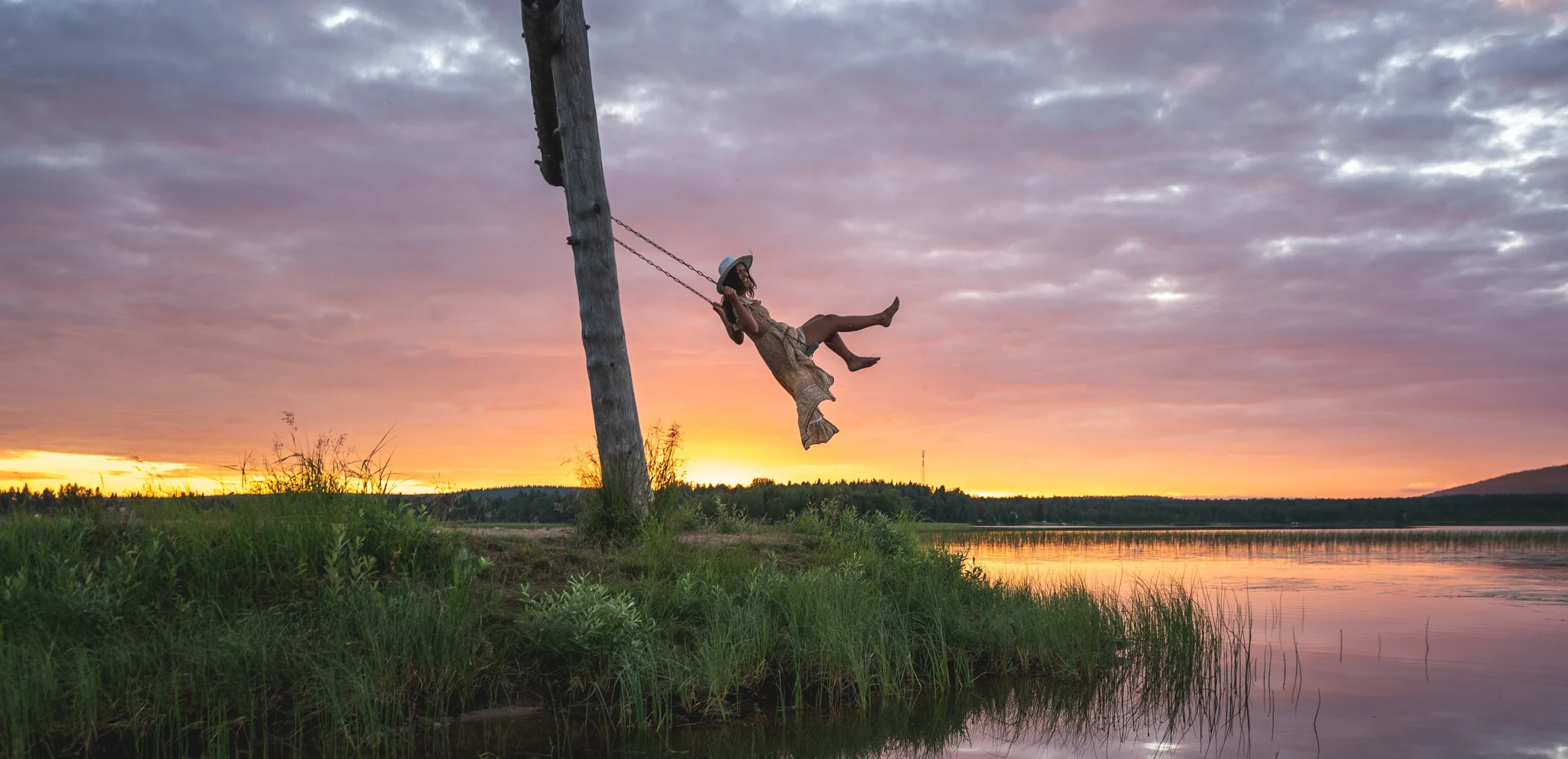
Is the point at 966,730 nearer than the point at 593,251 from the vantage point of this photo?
Yes

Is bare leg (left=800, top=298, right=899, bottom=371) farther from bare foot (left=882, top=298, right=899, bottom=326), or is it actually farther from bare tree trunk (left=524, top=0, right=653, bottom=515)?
bare tree trunk (left=524, top=0, right=653, bottom=515)

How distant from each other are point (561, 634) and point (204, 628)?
2561 mm

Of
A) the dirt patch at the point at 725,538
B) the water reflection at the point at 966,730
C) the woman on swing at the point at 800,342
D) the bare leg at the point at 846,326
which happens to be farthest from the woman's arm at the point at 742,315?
the water reflection at the point at 966,730

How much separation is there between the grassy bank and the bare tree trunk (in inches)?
46.2

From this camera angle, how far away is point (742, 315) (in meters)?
11.5

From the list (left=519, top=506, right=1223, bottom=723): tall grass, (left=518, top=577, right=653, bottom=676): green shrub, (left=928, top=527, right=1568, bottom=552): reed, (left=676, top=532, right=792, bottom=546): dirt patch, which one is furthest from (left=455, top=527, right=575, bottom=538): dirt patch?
(left=928, top=527, right=1568, bottom=552): reed

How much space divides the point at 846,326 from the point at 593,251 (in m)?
3.17

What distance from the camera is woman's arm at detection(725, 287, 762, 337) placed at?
11.5m

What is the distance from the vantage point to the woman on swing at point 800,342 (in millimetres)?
11906

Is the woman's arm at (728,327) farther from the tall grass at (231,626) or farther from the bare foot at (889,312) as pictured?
the tall grass at (231,626)

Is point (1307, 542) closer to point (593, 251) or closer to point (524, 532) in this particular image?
point (593, 251)

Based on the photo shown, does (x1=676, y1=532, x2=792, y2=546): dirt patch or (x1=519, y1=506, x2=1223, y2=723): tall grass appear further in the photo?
(x1=676, y1=532, x2=792, y2=546): dirt patch

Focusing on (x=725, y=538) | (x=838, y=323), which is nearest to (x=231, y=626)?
(x=725, y=538)

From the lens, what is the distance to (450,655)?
7.54m
